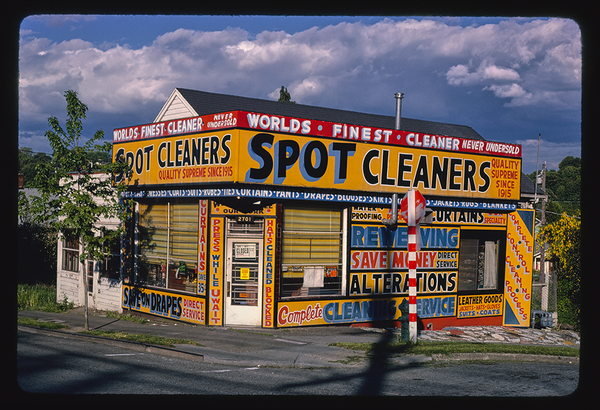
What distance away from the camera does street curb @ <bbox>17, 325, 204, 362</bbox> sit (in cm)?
1183

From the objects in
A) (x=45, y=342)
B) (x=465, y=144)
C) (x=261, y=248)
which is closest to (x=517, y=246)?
(x=465, y=144)

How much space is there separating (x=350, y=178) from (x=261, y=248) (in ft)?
12.2

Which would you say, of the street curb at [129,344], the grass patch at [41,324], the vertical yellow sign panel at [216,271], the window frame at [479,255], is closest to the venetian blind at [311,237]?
the vertical yellow sign panel at [216,271]

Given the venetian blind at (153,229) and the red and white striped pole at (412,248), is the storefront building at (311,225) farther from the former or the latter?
the red and white striped pole at (412,248)

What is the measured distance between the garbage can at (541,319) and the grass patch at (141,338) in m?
13.9

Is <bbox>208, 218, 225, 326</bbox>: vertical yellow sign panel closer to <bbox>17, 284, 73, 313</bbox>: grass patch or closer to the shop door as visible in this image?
the shop door

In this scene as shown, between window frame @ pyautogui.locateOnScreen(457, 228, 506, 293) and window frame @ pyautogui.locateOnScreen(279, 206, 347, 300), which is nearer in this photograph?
window frame @ pyautogui.locateOnScreen(279, 206, 347, 300)

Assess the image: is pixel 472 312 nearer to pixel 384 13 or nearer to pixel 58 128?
pixel 58 128

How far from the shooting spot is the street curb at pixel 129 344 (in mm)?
11834

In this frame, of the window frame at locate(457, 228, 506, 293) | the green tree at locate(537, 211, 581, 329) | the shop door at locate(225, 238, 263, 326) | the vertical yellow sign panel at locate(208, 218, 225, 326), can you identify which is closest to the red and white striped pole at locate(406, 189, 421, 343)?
the shop door at locate(225, 238, 263, 326)

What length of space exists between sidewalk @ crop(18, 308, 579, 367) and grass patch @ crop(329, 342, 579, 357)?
0.30 metres

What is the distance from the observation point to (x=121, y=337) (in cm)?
1409

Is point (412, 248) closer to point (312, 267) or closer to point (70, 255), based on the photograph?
point (312, 267)

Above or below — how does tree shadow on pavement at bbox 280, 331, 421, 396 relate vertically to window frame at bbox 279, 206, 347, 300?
below
